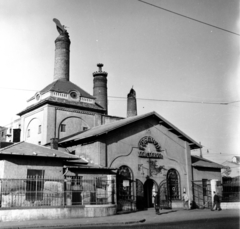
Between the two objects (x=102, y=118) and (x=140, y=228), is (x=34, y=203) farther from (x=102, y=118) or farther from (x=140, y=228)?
(x=102, y=118)

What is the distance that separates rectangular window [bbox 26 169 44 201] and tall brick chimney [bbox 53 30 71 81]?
18003 mm

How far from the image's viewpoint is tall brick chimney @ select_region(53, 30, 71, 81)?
3588 centimetres

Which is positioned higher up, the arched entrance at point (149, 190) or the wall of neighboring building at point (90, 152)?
the wall of neighboring building at point (90, 152)

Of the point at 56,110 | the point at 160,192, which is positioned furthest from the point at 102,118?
the point at 160,192

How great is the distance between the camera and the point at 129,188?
23.1 meters

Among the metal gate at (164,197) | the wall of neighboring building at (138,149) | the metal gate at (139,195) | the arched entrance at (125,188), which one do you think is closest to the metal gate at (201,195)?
the wall of neighboring building at (138,149)

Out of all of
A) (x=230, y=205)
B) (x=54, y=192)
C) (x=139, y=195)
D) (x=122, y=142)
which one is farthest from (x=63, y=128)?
(x=230, y=205)

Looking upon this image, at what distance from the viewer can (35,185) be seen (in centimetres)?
1869

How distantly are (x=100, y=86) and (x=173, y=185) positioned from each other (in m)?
→ 19.4

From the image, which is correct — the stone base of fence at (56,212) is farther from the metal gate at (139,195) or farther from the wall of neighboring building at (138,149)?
the wall of neighboring building at (138,149)

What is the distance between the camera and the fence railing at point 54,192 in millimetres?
17547

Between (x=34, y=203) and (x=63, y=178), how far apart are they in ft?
7.93

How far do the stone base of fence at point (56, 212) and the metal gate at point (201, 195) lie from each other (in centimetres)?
1027

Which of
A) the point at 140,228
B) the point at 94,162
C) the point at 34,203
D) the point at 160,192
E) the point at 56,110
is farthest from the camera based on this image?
the point at 56,110
